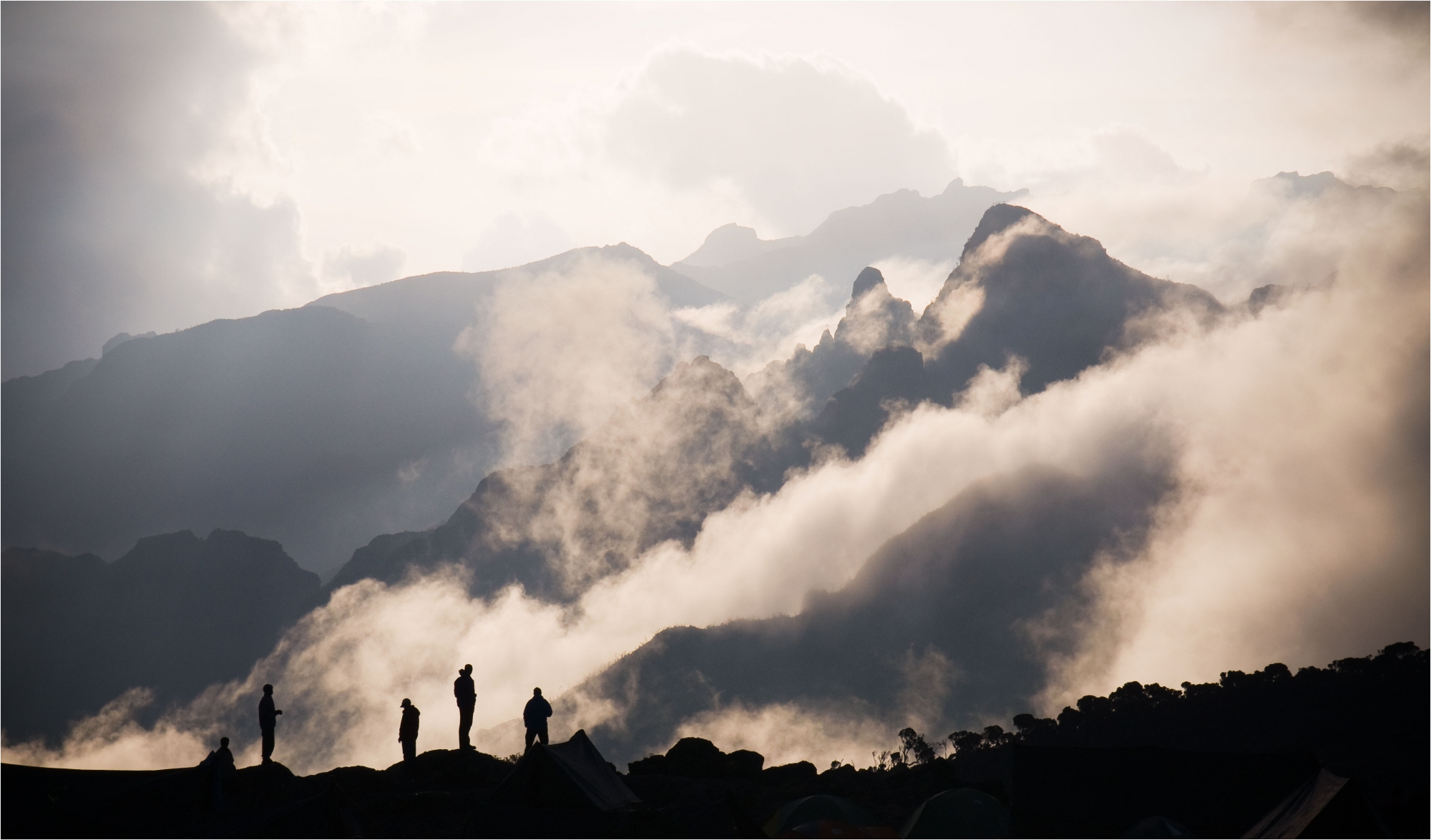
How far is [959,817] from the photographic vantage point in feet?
114

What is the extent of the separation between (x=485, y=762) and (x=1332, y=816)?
1471 inches

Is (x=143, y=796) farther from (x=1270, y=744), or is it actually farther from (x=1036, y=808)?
(x=1270, y=744)

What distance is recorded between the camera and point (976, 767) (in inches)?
4921

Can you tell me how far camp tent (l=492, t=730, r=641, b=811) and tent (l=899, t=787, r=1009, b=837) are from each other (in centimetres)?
1199

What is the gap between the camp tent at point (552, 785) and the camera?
94.7ft

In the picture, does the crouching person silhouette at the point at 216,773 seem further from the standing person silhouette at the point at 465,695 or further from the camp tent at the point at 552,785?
the standing person silhouette at the point at 465,695

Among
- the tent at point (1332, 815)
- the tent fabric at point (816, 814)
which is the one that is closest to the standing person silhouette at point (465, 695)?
the tent fabric at point (816, 814)

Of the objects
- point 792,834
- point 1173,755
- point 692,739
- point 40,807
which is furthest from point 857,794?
point 40,807

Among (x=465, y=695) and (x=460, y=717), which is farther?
(x=465, y=695)

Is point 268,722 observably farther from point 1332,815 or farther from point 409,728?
point 1332,815

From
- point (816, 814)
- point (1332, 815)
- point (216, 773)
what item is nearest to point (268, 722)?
point (216, 773)

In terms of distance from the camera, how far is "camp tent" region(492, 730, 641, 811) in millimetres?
28859

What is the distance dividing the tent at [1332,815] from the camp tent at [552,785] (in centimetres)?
2005

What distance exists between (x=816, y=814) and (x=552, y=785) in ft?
39.5
